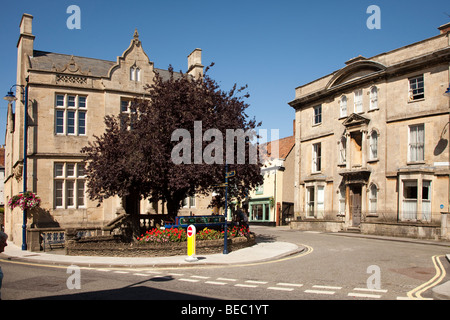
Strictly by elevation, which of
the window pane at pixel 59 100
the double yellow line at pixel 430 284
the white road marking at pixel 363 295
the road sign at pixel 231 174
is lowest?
the double yellow line at pixel 430 284

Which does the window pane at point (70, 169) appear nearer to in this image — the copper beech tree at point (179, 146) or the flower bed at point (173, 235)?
the copper beech tree at point (179, 146)

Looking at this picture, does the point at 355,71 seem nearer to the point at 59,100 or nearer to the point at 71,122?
the point at 71,122

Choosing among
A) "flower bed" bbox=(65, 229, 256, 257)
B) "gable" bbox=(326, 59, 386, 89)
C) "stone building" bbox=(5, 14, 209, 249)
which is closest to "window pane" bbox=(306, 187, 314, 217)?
"gable" bbox=(326, 59, 386, 89)

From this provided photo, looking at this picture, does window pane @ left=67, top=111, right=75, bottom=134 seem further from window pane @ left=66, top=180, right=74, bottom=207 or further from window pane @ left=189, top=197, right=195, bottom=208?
window pane @ left=189, top=197, right=195, bottom=208

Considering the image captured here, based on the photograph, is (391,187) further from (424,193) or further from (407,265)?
(407,265)

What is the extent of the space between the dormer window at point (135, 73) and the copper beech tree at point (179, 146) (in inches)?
344

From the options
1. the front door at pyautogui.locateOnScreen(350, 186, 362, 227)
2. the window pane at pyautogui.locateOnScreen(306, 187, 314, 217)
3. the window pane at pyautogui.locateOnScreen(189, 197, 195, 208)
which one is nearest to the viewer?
the window pane at pyautogui.locateOnScreen(189, 197, 195, 208)

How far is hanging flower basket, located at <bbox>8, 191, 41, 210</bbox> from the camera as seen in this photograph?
21.0m

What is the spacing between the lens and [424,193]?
24688 mm

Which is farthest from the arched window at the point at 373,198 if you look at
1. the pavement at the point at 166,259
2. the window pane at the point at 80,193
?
the window pane at the point at 80,193

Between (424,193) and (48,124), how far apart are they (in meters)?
23.4

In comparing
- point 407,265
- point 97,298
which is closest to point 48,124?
point 97,298

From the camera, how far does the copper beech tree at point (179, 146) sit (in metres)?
16.8

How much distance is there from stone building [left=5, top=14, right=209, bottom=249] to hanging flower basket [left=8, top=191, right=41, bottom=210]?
1358 mm
